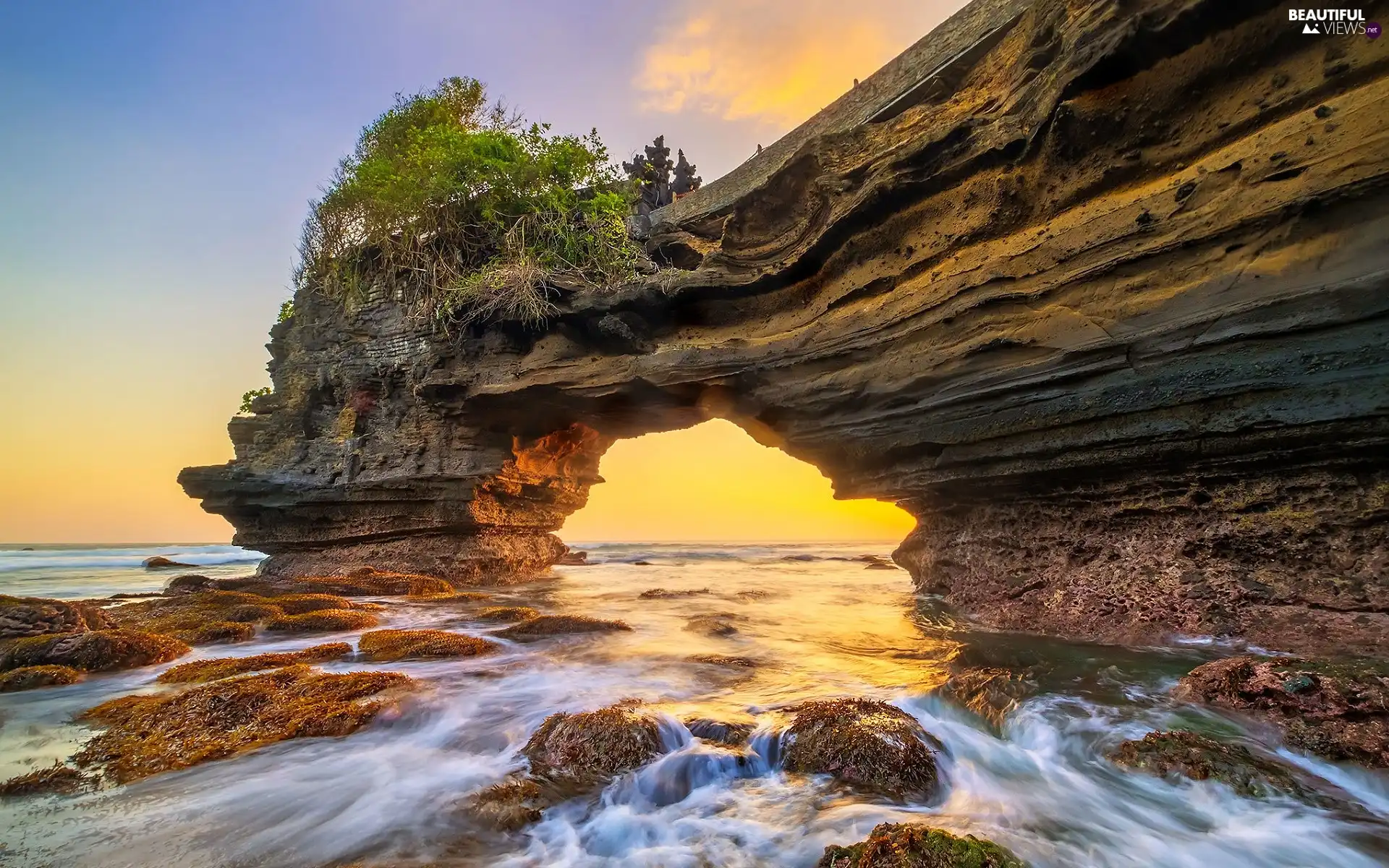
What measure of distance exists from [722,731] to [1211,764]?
243 centimetres

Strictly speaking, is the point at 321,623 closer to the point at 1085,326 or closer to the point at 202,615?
the point at 202,615

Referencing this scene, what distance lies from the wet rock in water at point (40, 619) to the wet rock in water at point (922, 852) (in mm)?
7118

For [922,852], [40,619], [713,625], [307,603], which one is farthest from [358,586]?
[922,852]

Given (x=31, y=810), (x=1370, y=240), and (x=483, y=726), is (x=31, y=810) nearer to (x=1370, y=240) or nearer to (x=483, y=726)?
(x=483, y=726)

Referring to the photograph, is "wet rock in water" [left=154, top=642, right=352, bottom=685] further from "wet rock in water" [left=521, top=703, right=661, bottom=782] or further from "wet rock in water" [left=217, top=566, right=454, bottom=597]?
"wet rock in water" [left=217, top=566, right=454, bottom=597]

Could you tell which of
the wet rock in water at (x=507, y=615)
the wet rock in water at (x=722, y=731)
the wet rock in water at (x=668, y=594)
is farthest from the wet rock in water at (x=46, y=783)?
the wet rock in water at (x=668, y=594)

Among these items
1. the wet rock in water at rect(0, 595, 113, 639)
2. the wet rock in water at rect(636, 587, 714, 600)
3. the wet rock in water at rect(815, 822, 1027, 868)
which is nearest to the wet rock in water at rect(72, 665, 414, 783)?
the wet rock in water at rect(0, 595, 113, 639)

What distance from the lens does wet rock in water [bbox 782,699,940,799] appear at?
2.87 metres

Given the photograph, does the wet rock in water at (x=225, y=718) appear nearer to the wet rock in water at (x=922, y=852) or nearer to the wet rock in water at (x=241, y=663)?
the wet rock in water at (x=241, y=663)

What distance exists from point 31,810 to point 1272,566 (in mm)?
7773

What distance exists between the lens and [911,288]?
6.52 m

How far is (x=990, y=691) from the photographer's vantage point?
155 inches

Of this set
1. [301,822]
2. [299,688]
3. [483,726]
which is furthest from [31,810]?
[483,726]

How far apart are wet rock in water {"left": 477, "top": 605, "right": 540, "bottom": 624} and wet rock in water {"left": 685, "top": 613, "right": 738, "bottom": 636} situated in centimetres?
197
